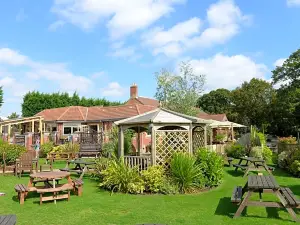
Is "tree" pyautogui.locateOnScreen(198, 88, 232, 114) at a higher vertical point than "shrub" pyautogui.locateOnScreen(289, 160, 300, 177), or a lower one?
higher

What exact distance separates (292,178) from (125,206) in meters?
7.96

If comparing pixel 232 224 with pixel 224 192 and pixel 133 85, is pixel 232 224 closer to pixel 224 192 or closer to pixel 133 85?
pixel 224 192

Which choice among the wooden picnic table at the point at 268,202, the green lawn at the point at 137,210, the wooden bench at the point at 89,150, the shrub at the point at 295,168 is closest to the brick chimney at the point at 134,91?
the wooden bench at the point at 89,150

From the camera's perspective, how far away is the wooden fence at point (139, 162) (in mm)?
10906

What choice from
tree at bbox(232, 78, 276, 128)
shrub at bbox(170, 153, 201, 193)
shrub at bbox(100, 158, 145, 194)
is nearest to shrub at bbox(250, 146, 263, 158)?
shrub at bbox(170, 153, 201, 193)

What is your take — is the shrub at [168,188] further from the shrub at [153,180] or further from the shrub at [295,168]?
the shrub at [295,168]

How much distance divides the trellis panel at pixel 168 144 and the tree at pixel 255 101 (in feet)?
112

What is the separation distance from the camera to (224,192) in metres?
10.0

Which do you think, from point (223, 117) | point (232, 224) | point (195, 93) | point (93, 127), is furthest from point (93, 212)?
point (223, 117)

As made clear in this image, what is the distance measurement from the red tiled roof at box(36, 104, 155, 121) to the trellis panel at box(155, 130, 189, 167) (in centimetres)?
1849

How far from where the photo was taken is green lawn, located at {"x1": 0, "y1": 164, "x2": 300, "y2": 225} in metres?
6.86

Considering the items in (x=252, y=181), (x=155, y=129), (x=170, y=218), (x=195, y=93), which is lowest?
(x=170, y=218)

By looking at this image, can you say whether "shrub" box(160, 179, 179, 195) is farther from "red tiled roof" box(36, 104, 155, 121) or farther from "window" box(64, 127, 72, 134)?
"window" box(64, 127, 72, 134)

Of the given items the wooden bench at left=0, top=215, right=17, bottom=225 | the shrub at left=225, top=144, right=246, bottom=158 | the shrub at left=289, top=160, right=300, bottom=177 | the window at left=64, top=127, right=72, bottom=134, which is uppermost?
the window at left=64, top=127, right=72, bottom=134
